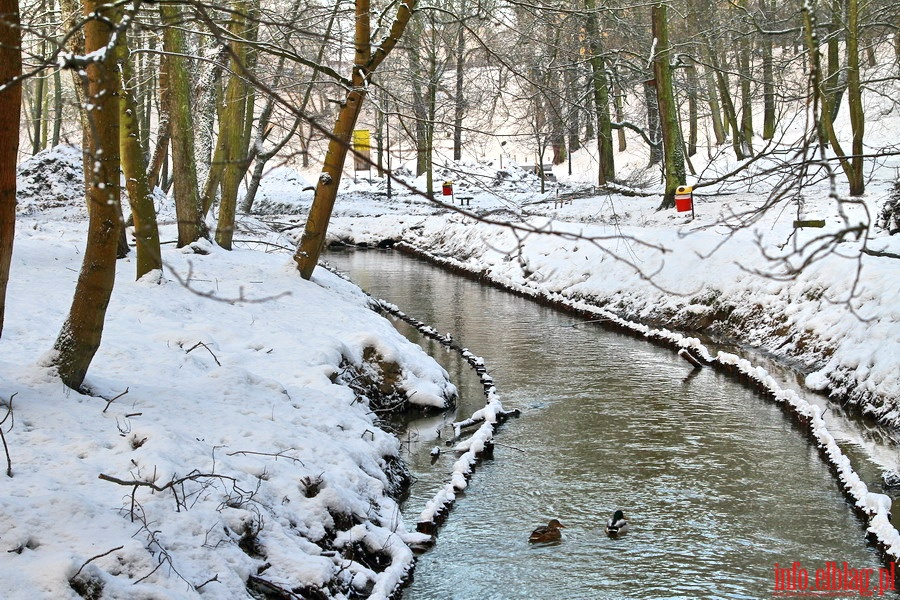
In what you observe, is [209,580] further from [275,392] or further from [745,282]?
[745,282]

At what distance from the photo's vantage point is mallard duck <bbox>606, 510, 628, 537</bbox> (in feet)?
21.6

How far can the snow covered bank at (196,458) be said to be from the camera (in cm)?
441

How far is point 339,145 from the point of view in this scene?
1127 centimetres

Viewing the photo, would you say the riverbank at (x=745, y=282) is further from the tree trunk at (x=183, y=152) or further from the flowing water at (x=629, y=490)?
Answer: the tree trunk at (x=183, y=152)

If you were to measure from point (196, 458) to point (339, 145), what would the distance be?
638 cm

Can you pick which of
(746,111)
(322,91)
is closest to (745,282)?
(322,91)

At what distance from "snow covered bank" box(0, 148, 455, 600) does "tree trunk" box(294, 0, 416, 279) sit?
9.67 ft

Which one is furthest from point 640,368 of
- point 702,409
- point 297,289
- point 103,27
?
point 103,27

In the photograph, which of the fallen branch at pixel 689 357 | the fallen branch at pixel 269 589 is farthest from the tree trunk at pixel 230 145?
the fallen branch at pixel 269 589

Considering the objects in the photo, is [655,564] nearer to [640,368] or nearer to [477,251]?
[640,368]

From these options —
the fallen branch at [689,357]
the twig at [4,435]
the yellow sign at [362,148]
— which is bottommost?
the fallen branch at [689,357]

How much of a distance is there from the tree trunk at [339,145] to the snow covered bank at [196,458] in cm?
295

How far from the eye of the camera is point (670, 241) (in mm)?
16359

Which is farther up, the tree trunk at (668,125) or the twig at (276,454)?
the tree trunk at (668,125)
